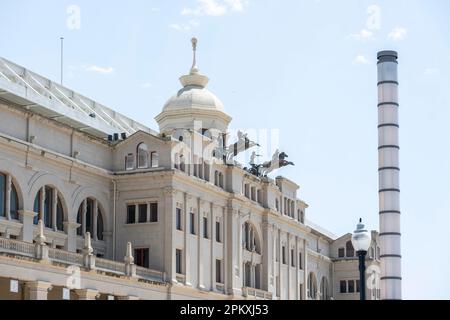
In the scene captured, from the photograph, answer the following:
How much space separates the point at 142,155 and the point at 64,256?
15374mm

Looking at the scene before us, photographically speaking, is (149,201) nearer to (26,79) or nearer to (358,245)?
(26,79)

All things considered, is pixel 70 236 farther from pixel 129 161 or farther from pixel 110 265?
pixel 129 161

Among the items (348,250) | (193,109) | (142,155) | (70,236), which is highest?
(193,109)

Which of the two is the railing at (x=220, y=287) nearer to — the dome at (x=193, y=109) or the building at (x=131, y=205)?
the building at (x=131, y=205)

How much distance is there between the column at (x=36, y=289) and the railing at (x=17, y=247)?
58.4 inches

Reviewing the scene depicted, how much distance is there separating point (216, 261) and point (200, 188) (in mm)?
6049

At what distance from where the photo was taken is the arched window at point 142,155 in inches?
2822

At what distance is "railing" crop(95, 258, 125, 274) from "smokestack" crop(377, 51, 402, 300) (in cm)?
1574

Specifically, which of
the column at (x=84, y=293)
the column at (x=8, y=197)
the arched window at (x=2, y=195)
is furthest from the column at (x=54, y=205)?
the column at (x=84, y=293)

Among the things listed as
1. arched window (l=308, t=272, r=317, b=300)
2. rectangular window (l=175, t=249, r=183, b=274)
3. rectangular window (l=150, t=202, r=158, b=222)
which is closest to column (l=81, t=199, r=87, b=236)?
rectangular window (l=150, t=202, r=158, b=222)

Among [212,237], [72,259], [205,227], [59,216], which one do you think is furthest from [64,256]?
[212,237]

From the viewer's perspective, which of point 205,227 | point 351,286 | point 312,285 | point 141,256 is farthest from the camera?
point 351,286

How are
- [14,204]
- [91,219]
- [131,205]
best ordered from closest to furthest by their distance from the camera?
[14,204]
[91,219]
[131,205]

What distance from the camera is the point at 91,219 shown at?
68.8 metres
